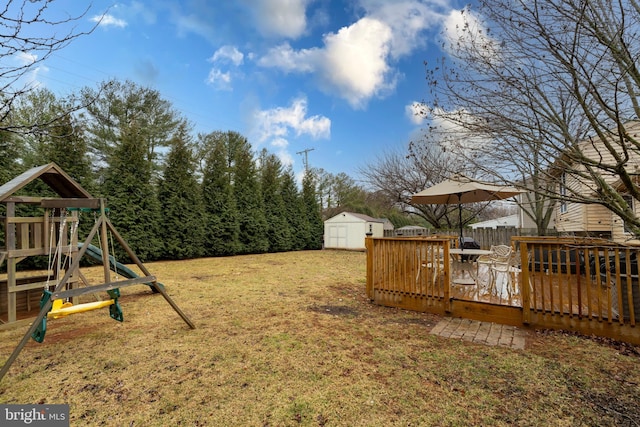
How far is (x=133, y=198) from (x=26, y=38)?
10.7 metres

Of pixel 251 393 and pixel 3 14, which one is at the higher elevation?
pixel 3 14

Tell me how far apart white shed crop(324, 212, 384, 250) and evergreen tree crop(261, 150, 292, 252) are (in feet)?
8.90

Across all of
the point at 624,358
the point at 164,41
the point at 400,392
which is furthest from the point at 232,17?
the point at 624,358

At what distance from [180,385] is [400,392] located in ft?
6.12

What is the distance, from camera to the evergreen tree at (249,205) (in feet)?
49.5

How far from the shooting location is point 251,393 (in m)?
2.42

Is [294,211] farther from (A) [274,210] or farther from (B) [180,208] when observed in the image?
(B) [180,208]

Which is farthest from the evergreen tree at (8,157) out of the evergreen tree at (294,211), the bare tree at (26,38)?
the evergreen tree at (294,211)

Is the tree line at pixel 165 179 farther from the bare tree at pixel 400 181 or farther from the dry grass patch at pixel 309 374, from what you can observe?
the dry grass patch at pixel 309 374

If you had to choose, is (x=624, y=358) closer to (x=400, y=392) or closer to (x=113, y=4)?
(x=400, y=392)

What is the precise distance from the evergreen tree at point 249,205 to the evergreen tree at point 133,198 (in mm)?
4193

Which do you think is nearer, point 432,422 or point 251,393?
point 432,422

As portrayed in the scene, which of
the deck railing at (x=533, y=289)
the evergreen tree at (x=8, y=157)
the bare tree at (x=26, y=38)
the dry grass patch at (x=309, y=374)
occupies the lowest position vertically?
the dry grass patch at (x=309, y=374)

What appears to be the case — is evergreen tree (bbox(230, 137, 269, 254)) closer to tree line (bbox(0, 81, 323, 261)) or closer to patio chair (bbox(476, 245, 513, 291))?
tree line (bbox(0, 81, 323, 261))
